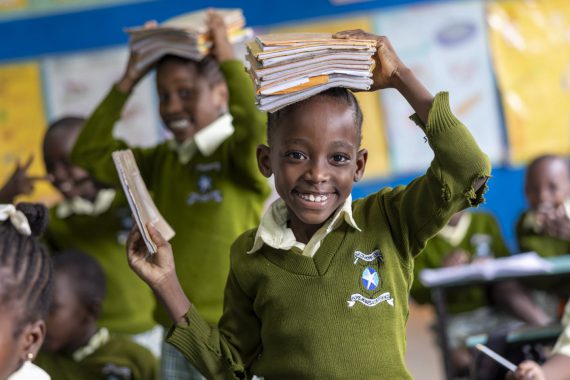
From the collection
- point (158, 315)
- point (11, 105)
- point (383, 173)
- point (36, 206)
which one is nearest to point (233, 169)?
point (158, 315)

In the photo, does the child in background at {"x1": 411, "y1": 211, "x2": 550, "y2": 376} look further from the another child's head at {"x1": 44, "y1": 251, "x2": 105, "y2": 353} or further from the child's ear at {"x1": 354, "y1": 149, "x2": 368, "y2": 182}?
the child's ear at {"x1": 354, "y1": 149, "x2": 368, "y2": 182}

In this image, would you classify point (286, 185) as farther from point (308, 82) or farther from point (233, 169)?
point (233, 169)

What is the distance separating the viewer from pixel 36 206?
2.03m

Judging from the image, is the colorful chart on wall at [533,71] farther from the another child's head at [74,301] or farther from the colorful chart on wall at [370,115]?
the another child's head at [74,301]

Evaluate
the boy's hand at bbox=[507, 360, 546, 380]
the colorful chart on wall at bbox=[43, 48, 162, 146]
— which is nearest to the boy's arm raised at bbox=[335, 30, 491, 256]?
the boy's hand at bbox=[507, 360, 546, 380]

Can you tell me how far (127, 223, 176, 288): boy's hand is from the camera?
1780mm

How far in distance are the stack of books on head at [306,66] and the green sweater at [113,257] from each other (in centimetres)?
179

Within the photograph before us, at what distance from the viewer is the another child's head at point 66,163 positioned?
3.50m

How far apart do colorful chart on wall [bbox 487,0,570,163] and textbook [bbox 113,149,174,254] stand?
178 inches

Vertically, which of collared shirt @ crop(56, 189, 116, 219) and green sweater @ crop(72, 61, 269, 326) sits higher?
green sweater @ crop(72, 61, 269, 326)

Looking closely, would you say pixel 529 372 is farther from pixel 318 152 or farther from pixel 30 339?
pixel 30 339

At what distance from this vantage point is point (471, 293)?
4266mm

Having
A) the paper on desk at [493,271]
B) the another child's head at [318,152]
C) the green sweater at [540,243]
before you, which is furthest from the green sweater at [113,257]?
the green sweater at [540,243]

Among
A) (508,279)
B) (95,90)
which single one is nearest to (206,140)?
(508,279)
